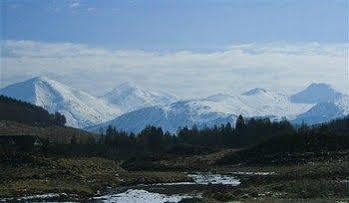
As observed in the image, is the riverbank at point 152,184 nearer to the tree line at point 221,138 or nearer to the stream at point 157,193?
the stream at point 157,193

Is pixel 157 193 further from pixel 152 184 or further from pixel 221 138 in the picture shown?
pixel 221 138

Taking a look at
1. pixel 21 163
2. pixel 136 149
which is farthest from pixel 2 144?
pixel 136 149

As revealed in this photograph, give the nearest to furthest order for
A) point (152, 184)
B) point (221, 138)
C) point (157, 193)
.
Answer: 1. point (157, 193)
2. point (152, 184)
3. point (221, 138)

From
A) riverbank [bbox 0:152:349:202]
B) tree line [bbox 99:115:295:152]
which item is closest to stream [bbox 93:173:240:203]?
riverbank [bbox 0:152:349:202]

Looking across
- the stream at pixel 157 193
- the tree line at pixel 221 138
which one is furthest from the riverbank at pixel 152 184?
the tree line at pixel 221 138

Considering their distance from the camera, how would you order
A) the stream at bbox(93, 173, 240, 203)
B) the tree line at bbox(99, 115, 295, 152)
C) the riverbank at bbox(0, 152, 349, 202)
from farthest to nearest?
the tree line at bbox(99, 115, 295, 152), the stream at bbox(93, 173, 240, 203), the riverbank at bbox(0, 152, 349, 202)

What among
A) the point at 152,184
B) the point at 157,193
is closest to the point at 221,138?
the point at 152,184

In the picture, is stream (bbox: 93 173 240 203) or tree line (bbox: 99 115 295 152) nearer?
stream (bbox: 93 173 240 203)

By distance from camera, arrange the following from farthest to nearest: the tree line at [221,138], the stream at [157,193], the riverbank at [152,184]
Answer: the tree line at [221,138] < the stream at [157,193] < the riverbank at [152,184]

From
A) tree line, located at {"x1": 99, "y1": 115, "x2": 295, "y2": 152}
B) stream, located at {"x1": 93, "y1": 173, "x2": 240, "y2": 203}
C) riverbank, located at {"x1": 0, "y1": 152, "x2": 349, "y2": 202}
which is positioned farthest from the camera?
tree line, located at {"x1": 99, "y1": 115, "x2": 295, "y2": 152}

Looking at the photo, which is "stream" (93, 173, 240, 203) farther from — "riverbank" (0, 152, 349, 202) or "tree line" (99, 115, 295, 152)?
"tree line" (99, 115, 295, 152)

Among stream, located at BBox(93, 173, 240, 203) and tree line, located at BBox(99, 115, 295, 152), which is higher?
tree line, located at BBox(99, 115, 295, 152)

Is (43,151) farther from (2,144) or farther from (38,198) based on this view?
(38,198)

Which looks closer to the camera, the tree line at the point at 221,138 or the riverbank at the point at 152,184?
the riverbank at the point at 152,184
